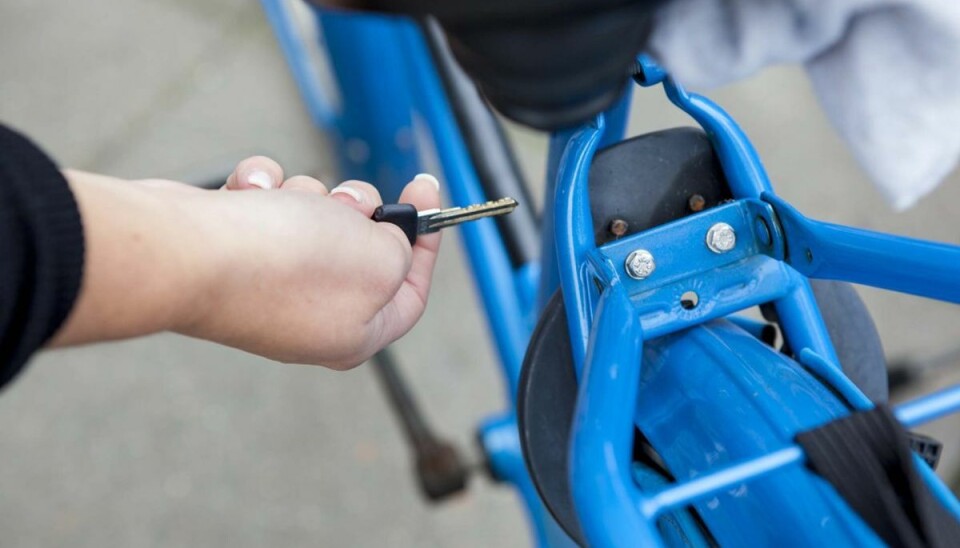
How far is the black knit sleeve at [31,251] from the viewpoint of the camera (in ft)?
1.00

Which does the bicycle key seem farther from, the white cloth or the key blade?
the white cloth

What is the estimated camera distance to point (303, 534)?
1.02 metres

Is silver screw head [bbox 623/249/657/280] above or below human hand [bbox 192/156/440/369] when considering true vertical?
above

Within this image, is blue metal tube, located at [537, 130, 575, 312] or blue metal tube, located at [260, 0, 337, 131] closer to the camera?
blue metal tube, located at [537, 130, 575, 312]

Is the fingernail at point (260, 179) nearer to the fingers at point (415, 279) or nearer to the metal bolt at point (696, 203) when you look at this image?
the fingers at point (415, 279)

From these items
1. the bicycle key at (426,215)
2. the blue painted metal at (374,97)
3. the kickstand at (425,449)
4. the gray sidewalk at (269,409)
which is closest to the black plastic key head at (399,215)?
the bicycle key at (426,215)

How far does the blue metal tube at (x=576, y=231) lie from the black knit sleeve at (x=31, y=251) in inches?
8.1

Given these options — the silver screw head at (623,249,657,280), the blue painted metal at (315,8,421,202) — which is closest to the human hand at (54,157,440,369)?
the silver screw head at (623,249,657,280)

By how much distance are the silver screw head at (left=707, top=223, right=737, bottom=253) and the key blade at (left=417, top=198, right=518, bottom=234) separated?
4.2 inches

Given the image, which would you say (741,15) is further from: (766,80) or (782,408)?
(766,80)

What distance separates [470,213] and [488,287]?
1.00ft

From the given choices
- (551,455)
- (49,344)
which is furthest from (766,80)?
(49,344)

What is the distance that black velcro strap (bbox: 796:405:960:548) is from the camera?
0.26m

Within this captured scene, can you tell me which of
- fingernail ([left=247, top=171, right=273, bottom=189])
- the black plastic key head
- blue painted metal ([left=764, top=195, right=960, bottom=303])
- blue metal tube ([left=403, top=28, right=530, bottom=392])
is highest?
blue painted metal ([left=764, top=195, right=960, bottom=303])
